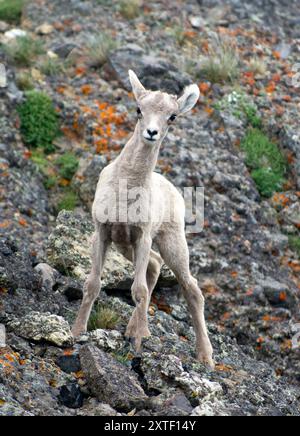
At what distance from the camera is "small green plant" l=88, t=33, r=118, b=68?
16.3 metres

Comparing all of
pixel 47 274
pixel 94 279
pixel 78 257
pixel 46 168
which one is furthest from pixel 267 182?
pixel 94 279

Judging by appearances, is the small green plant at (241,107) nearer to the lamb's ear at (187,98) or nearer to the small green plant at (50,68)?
the small green plant at (50,68)

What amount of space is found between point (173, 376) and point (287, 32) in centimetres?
1273

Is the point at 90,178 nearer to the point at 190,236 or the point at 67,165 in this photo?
the point at 67,165

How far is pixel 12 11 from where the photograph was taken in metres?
18.0

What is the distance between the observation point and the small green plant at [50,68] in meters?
16.2

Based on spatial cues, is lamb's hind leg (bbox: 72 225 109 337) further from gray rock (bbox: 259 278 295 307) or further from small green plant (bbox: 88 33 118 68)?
small green plant (bbox: 88 33 118 68)

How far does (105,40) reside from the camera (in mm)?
16578

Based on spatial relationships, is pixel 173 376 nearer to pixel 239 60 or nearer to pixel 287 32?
pixel 239 60

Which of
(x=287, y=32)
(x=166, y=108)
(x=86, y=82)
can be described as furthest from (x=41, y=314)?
(x=287, y=32)

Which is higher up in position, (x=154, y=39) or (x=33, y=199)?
(x=154, y=39)

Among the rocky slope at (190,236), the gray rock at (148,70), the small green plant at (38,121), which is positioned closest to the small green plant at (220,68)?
the rocky slope at (190,236)

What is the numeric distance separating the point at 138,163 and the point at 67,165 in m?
5.28

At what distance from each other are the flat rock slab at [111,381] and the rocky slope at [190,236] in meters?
0.02
